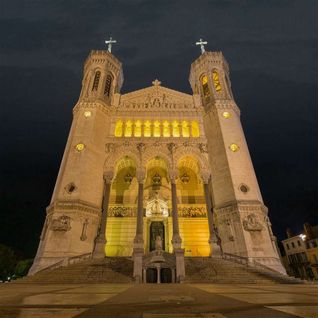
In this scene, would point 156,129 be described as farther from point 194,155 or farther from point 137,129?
point 194,155

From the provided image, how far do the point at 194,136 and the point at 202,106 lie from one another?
14.5ft

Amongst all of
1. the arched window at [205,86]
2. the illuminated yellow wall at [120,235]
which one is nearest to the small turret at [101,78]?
the arched window at [205,86]

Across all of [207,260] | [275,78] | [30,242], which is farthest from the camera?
[275,78]

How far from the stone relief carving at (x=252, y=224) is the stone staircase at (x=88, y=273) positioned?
30.3 ft

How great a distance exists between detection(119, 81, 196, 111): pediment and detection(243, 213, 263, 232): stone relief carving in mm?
13562

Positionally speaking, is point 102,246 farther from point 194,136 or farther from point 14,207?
point 14,207

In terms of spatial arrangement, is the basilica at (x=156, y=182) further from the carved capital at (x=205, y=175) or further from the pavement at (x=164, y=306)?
the pavement at (x=164, y=306)

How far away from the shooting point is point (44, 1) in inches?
3465

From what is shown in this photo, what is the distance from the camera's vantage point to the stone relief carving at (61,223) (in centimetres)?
1605

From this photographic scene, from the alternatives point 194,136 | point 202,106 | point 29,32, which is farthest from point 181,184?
point 29,32

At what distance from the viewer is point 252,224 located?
55.2 ft

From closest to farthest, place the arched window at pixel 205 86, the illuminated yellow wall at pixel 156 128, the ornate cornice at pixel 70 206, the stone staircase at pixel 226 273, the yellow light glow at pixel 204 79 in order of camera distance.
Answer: the stone staircase at pixel 226 273, the ornate cornice at pixel 70 206, the illuminated yellow wall at pixel 156 128, the arched window at pixel 205 86, the yellow light glow at pixel 204 79

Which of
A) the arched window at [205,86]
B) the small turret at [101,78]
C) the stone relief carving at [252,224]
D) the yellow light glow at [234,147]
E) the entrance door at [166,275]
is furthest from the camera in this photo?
the arched window at [205,86]

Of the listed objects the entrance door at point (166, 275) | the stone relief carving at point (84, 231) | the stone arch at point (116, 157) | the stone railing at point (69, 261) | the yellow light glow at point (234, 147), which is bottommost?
the entrance door at point (166, 275)
